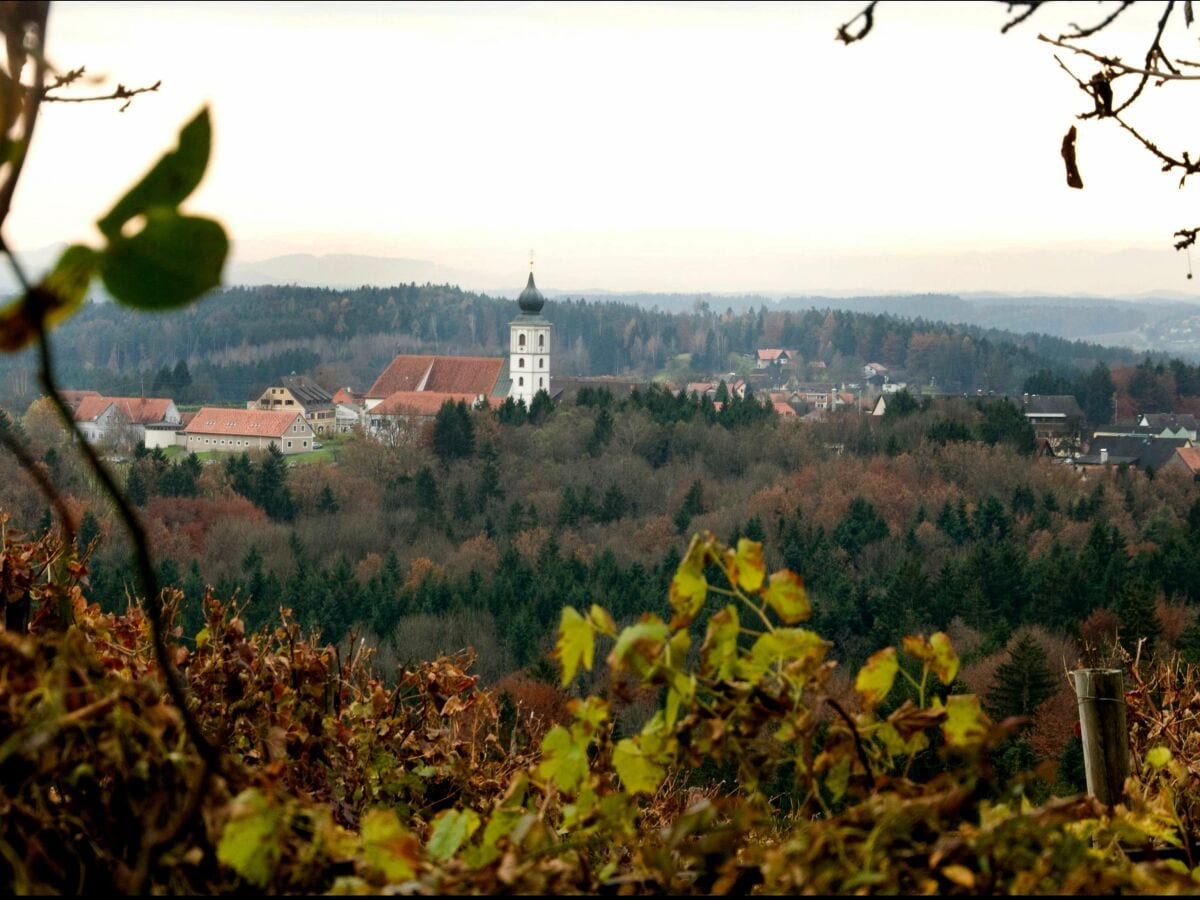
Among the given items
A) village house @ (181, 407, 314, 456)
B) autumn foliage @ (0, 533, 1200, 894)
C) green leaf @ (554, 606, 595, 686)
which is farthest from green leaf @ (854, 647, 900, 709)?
village house @ (181, 407, 314, 456)

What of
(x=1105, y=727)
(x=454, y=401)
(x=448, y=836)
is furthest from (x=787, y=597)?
(x=454, y=401)

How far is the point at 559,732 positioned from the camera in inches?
45.8

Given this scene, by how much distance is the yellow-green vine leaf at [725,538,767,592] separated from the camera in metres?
1.12

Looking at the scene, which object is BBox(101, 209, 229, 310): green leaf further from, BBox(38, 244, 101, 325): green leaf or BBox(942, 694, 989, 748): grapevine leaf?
BBox(942, 694, 989, 748): grapevine leaf

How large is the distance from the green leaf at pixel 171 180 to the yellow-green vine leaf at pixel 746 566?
55cm

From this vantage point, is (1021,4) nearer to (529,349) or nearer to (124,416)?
(124,416)

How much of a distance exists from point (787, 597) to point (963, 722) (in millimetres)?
165

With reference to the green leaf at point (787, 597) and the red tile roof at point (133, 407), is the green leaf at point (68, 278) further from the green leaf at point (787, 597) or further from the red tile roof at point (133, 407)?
the red tile roof at point (133, 407)

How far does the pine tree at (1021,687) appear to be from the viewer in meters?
24.6

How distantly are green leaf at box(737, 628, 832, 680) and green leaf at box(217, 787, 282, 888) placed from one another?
41cm

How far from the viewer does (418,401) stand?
7300 cm

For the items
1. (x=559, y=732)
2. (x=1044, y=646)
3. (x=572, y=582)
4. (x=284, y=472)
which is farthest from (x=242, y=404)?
(x=559, y=732)

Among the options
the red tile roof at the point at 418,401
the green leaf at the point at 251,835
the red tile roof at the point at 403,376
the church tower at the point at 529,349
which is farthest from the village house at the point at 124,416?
the green leaf at the point at 251,835

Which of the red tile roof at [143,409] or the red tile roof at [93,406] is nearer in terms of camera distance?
the red tile roof at [93,406]
